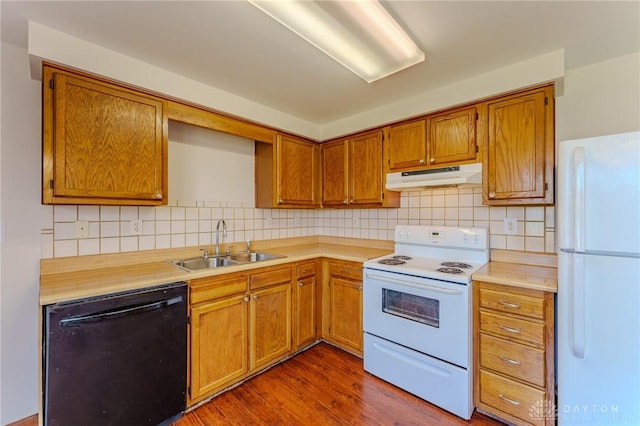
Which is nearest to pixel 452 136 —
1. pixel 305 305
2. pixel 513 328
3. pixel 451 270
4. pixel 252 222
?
pixel 451 270

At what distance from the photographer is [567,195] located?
1.42 m

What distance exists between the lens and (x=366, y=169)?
2.73 metres

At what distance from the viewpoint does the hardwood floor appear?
1.72m

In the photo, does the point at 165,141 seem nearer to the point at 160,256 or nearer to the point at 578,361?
the point at 160,256

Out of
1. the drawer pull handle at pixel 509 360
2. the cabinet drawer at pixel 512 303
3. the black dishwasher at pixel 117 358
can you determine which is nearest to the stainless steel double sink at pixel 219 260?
the black dishwasher at pixel 117 358

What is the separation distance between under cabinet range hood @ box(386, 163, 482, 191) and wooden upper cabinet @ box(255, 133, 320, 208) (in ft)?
2.97

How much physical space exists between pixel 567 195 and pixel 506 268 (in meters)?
0.74

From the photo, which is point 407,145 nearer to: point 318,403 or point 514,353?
point 514,353

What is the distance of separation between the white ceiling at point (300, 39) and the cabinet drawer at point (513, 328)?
168 cm

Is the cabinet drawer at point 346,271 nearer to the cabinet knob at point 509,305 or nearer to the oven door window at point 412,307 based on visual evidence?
the oven door window at point 412,307

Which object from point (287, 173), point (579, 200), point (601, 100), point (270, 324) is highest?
point (601, 100)

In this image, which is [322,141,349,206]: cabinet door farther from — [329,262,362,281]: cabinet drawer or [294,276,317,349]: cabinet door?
[294,276,317,349]: cabinet door

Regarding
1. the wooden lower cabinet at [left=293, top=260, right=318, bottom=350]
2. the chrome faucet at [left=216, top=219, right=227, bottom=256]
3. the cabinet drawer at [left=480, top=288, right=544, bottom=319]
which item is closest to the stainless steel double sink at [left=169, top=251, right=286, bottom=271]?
the chrome faucet at [left=216, top=219, right=227, bottom=256]

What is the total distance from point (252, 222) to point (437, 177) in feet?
6.03
